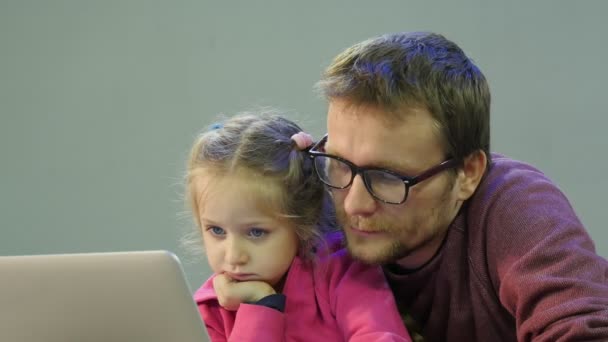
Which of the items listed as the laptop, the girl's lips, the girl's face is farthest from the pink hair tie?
the laptop

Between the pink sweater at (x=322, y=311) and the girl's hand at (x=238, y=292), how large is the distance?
0.09 ft

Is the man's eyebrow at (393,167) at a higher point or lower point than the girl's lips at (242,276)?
higher

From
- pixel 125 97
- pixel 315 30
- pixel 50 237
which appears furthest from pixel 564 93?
pixel 50 237

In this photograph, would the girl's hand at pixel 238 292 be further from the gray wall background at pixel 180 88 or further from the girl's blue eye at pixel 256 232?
the gray wall background at pixel 180 88

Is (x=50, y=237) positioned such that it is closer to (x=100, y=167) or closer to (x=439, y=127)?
(x=100, y=167)

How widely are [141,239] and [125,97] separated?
1.40 feet

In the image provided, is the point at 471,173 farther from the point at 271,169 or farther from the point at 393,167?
the point at 271,169

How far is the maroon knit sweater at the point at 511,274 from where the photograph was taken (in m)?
1.07

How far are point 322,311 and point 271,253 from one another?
128 millimetres

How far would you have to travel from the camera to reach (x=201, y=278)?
92.5 inches

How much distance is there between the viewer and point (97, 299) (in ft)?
2.82

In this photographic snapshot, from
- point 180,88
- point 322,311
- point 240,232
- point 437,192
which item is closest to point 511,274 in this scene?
point 437,192

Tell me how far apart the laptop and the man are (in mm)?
449

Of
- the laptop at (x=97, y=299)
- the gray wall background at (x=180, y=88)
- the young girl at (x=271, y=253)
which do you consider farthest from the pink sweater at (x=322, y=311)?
the gray wall background at (x=180, y=88)
